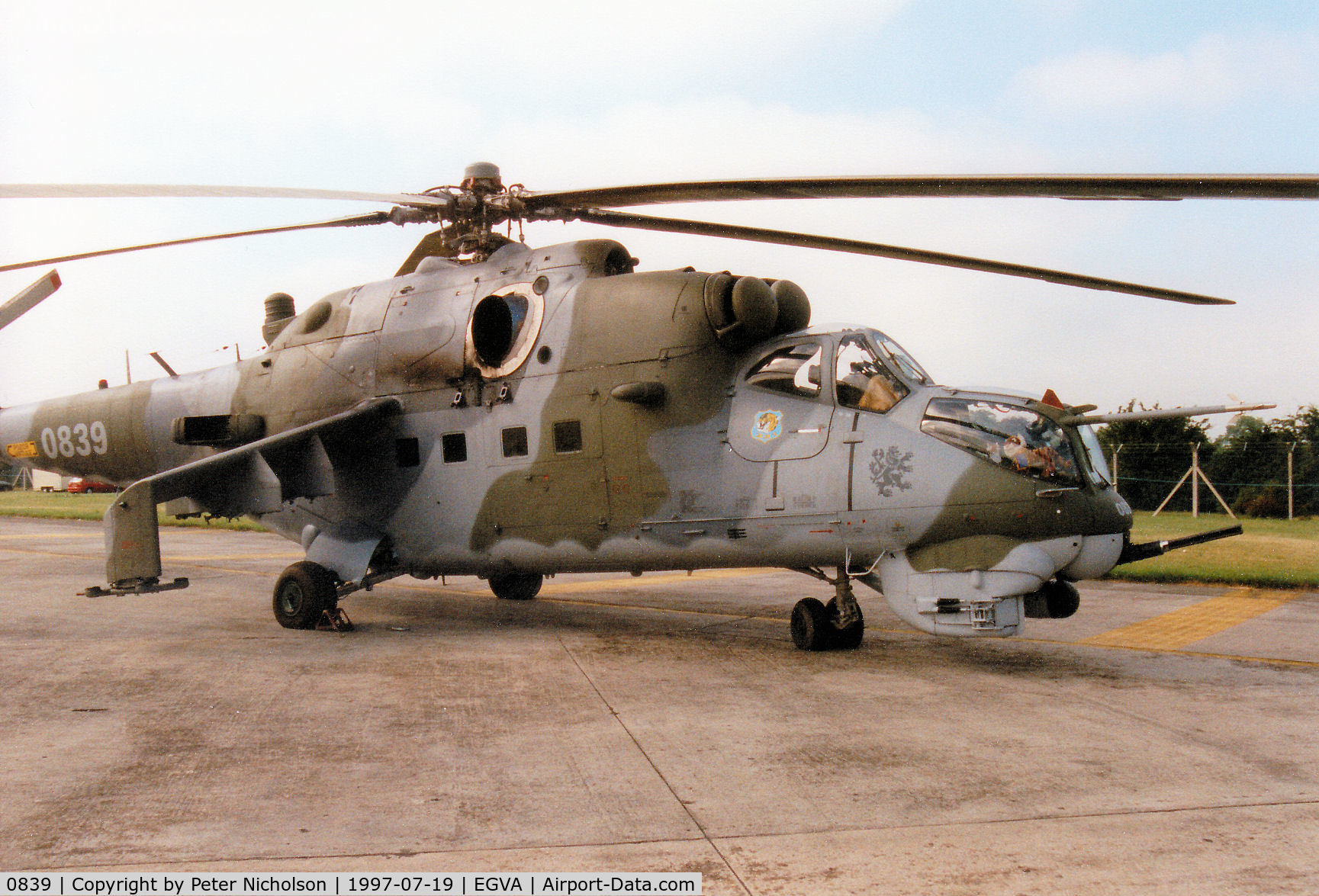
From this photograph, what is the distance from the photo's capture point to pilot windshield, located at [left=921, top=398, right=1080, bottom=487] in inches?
279

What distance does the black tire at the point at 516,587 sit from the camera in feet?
39.8

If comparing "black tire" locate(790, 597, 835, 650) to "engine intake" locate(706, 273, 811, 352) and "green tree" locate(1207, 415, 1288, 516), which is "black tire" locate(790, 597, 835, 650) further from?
"green tree" locate(1207, 415, 1288, 516)

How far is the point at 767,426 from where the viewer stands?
812 centimetres

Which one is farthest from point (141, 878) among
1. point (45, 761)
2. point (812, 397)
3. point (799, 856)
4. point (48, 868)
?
point (812, 397)

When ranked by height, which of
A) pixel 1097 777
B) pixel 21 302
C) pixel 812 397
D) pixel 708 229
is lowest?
pixel 1097 777

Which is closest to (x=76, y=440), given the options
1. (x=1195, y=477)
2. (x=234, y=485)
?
(x=234, y=485)

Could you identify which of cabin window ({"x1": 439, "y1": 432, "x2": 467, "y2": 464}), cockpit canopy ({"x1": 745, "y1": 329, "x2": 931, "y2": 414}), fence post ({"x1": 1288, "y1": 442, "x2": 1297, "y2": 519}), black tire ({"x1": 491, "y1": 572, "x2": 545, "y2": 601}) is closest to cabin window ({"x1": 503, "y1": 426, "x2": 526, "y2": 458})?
cabin window ({"x1": 439, "y1": 432, "x2": 467, "y2": 464})

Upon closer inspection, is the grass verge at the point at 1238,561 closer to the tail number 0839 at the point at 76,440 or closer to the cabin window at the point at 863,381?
the cabin window at the point at 863,381

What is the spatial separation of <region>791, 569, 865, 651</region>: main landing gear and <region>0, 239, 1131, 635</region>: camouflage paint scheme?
0.39 meters

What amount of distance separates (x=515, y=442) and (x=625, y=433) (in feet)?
4.23

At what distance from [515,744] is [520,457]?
428 centimetres

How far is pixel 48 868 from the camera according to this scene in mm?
3590

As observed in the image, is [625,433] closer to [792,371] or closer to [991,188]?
[792,371]

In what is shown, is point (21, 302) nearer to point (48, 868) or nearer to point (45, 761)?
point (45, 761)
